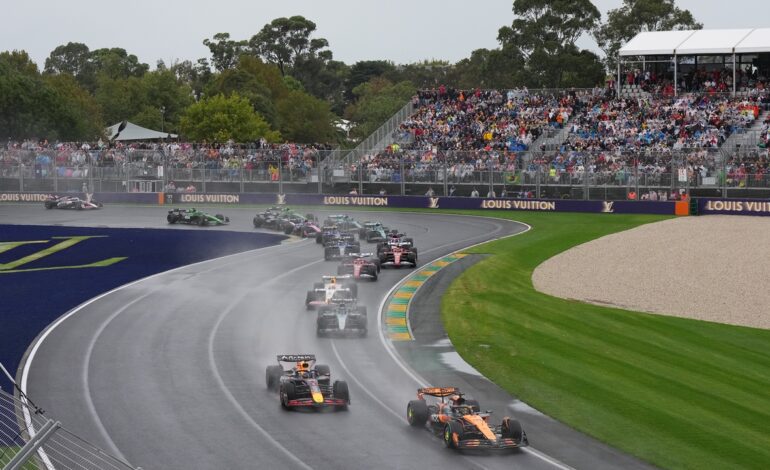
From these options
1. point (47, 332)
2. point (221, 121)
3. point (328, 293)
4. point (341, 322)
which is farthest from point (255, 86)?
point (341, 322)

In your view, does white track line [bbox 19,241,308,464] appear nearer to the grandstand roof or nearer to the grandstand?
the grandstand

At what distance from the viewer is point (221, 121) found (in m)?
112

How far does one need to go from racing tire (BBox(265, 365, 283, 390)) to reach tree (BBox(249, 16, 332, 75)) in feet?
515

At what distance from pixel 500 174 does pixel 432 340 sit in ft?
128

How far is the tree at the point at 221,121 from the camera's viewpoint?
113 meters

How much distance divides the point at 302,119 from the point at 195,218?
74.0 m

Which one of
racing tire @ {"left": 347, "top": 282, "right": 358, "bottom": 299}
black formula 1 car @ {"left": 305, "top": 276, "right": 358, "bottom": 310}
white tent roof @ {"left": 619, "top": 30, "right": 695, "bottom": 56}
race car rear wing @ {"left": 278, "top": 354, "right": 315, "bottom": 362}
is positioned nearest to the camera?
race car rear wing @ {"left": 278, "top": 354, "right": 315, "bottom": 362}

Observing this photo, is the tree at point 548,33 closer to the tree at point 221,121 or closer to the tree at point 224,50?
the tree at point 221,121

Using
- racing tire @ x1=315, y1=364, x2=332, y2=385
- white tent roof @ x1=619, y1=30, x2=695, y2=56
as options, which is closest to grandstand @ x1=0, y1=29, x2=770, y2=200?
white tent roof @ x1=619, y1=30, x2=695, y2=56

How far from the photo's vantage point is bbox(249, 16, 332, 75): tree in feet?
582

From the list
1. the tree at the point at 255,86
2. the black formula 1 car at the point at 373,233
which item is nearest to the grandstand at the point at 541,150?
the black formula 1 car at the point at 373,233

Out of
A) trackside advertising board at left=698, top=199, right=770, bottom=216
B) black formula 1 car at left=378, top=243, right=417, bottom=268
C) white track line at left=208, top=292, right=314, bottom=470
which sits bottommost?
white track line at left=208, top=292, right=314, bottom=470

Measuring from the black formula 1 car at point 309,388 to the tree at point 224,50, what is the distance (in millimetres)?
161764

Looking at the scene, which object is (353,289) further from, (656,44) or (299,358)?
(656,44)
